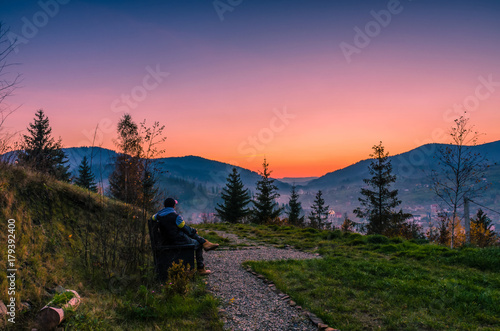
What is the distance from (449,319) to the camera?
4.71 meters

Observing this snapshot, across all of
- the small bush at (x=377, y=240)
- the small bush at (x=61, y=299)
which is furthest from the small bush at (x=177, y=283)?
the small bush at (x=377, y=240)

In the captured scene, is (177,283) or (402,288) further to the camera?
(402,288)

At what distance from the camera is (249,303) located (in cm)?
562

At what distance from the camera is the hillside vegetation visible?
4188 mm

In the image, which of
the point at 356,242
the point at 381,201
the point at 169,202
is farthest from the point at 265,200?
the point at 169,202

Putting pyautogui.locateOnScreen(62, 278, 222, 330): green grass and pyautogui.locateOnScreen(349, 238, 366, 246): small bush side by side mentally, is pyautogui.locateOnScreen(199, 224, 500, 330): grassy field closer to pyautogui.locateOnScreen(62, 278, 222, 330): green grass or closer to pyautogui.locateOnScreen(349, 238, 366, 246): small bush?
pyautogui.locateOnScreen(62, 278, 222, 330): green grass

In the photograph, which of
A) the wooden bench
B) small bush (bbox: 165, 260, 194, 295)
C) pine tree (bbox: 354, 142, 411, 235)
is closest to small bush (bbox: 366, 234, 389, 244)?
the wooden bench

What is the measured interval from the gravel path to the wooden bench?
107cm

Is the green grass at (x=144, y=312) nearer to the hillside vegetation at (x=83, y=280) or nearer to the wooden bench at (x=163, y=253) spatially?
the hillside vegetation at (x=83, y=280)

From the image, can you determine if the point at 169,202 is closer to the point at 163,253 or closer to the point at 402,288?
the point at 163,253

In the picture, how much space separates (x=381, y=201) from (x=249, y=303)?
26153 millimetres

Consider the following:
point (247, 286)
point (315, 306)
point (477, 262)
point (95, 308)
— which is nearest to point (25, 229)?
point (95, 308)

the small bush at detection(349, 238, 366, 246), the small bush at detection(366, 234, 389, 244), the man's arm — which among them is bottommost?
the small bush at detection(349, 238, 366, 246)

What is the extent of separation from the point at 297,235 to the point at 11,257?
14.1 metres
